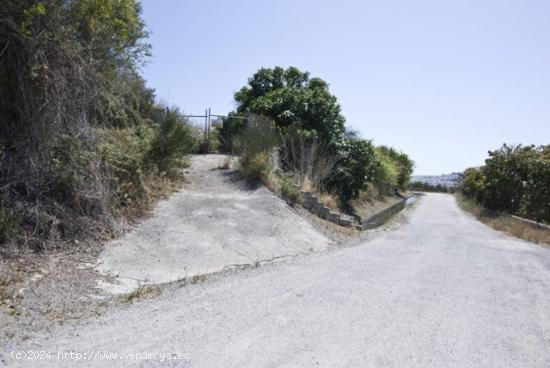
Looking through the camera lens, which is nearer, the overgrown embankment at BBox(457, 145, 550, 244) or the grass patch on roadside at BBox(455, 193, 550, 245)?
the grass patch on roadside at BBox(455, 193, 550, 245)

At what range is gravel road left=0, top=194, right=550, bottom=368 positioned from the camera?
4.49 meters

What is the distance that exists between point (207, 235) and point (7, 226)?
3.98 metres

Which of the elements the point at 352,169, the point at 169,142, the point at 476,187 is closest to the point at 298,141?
the point at 352,169

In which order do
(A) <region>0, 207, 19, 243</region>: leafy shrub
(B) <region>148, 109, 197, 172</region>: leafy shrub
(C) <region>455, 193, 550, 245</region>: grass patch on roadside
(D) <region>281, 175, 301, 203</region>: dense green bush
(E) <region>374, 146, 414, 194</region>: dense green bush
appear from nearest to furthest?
(A) <region>0, 207, 19, 243</region>: leafy shrub, (B) <region>148, 109, 197, 172</region>: leafy shrub, (D) <region>281, 175, 301, 203</region>: dense green bush, (C) <region>455, 193, 550, 245</region>: grass patch on roadside, (E) <region>374, 146, 414, 194</region>: dense green bush

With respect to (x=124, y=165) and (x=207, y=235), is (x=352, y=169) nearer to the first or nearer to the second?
(x=207, y=235)

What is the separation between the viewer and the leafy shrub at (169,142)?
A: 40.3 ft

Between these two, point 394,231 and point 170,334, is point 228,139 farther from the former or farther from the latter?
point 170,334

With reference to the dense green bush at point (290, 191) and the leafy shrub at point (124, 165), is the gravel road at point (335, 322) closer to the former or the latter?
the leafy shrub at point (124, 165)

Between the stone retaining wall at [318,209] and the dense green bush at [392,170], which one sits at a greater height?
the dense green bush at [392,170]

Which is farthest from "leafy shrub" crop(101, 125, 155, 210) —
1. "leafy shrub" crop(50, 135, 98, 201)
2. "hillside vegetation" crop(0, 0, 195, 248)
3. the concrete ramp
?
"leafy shrub" crop(50, 135, 98, 201)

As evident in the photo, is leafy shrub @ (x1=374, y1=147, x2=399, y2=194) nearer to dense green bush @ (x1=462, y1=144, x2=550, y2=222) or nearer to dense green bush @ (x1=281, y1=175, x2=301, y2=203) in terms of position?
dense green bush @ (x1=462, y1=144, x2=550, y2=222)

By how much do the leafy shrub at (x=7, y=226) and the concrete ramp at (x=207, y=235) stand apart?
52.1 inches

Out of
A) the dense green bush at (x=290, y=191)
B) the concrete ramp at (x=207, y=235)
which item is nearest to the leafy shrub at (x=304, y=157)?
the dense green bush at (x=290, y=191)

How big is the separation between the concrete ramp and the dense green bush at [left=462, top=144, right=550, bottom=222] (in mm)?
12154
